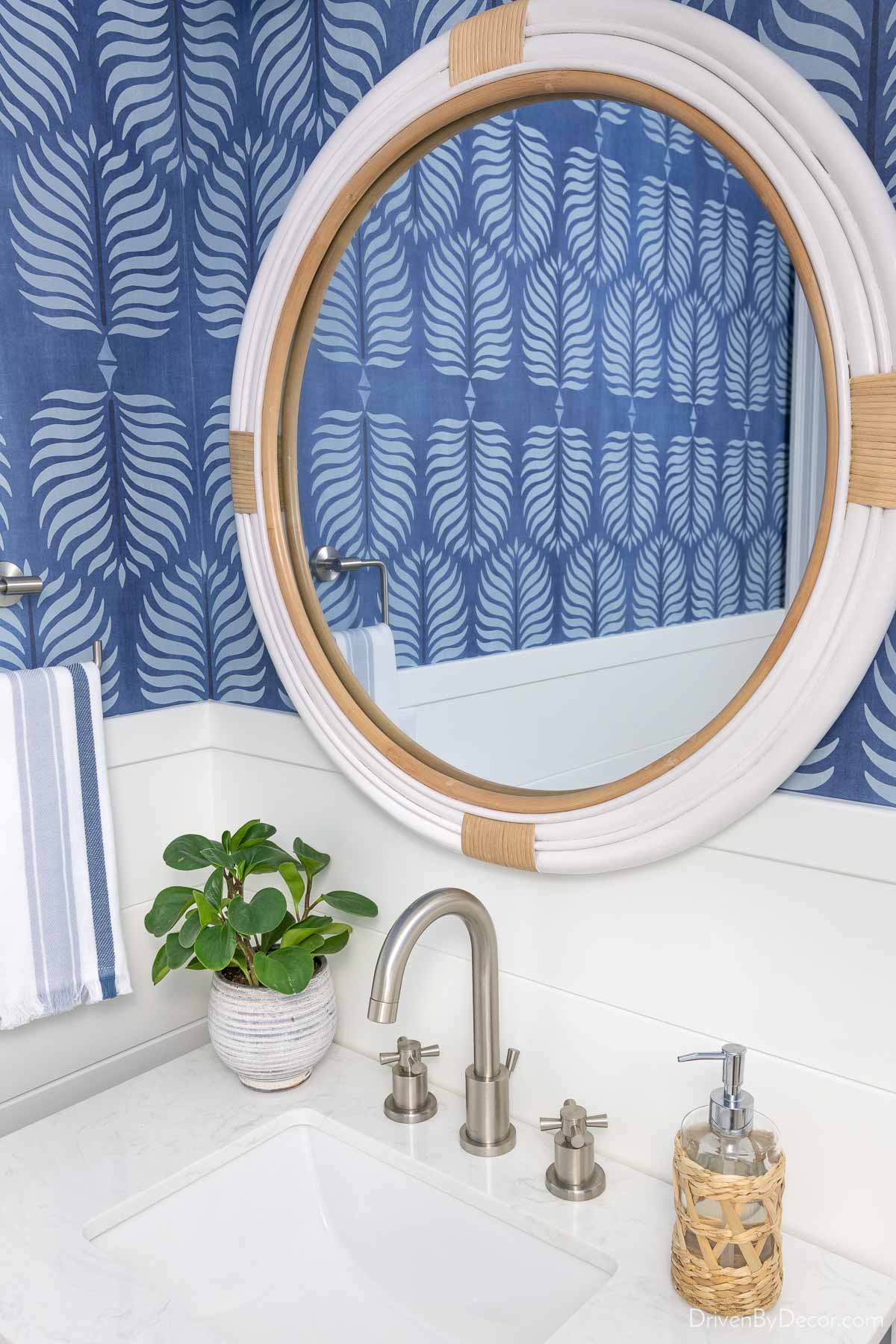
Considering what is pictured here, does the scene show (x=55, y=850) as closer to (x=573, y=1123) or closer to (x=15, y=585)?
(x=15, y=585)

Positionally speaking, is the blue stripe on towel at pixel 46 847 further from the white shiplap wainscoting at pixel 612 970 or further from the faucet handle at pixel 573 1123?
the faucet handle at pixel 573 1123

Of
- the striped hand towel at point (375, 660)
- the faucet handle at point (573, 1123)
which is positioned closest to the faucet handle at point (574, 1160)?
the faucet handle at point (573, 1123)

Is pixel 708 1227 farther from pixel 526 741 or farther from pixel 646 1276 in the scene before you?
pixel 526 741

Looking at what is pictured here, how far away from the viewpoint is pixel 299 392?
4.16 feet

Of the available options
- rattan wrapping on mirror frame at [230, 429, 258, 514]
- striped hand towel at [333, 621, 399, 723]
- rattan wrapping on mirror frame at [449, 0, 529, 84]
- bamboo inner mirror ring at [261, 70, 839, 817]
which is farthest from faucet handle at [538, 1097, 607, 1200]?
rattan wrapping on mirror frame at [449, 0, 529, 84]

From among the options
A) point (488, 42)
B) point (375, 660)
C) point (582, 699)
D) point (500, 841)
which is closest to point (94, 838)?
point (375, 660)

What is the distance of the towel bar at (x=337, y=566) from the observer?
1227 millimetres

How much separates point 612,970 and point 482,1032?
149 mm

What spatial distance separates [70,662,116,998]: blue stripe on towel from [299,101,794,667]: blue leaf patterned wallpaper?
311 millimetres

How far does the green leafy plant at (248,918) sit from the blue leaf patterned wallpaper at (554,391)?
283 millimetres

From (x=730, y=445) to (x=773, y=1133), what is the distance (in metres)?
0.58

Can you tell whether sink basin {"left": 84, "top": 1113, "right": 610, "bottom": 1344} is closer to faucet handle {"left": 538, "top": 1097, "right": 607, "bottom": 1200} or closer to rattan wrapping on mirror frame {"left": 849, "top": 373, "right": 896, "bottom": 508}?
faucet handle {"left": 538, "top": 1097, "right": 607, "bottom": 1200}

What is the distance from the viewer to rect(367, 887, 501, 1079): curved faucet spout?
988 millimetres

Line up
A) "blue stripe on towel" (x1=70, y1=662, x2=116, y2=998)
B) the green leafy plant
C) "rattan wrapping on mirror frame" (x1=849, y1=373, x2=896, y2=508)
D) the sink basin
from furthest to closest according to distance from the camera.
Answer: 1. "blue stripe on towel" (x1=70, y1=662, x2=116, y2=998)
2. the green leafy plant
3. the sink basin
4. "rattan wrapping on mirror frame" (x1=849, y1=373, x2=896, y2=508)
